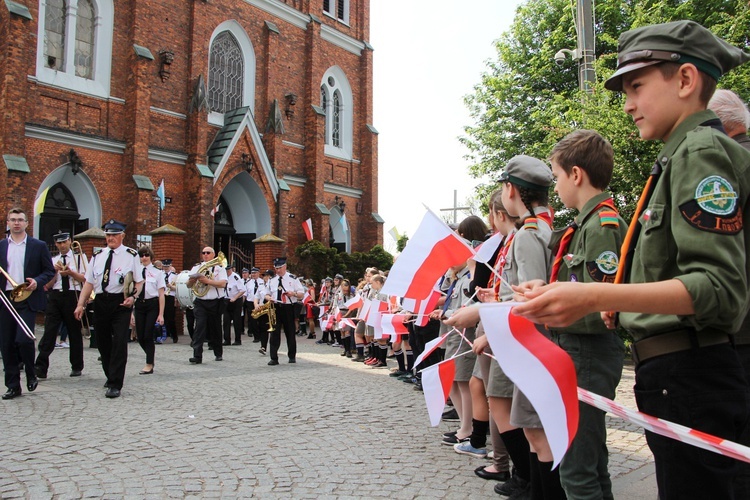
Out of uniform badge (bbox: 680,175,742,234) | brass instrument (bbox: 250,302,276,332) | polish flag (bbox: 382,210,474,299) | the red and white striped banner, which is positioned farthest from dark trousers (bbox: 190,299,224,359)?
uniform badge (bbox: 680,175,742,234)

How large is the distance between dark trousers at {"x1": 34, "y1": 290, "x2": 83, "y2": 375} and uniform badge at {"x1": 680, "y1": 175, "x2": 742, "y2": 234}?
9724 millimetres

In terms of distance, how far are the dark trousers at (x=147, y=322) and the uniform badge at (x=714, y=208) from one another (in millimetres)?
9714

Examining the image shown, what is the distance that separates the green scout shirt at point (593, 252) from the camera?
8.69 ft

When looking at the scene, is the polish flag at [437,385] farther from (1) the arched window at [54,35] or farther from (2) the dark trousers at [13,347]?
(1) the arched window at [54,35]

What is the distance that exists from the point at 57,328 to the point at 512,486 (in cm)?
831

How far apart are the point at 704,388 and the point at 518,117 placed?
2417cm

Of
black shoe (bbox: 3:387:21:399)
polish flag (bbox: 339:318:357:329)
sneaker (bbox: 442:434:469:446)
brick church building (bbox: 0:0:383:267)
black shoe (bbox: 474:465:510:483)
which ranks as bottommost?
black shoe (bbox: 474:465:510:483)

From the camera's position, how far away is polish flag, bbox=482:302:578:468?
2.07m

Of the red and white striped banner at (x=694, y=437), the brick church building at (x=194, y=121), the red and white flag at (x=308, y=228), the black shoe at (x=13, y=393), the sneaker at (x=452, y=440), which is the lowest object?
the sneaker at (x=452, y=440)

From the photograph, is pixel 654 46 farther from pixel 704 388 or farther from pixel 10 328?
pixel 10 328

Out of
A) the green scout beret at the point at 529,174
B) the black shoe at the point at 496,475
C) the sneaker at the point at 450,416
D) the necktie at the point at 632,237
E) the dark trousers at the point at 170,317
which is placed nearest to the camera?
the necktie at the point at 632,237

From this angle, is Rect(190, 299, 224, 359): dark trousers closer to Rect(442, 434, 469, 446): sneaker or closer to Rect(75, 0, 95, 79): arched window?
Rect(442, 434, 469, 446): sneaker

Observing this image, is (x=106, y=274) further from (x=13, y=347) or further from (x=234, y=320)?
(x=234, y=320)

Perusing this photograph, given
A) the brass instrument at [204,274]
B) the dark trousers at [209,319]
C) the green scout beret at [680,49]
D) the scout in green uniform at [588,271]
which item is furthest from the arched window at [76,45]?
the green scout beret at [680,49]
